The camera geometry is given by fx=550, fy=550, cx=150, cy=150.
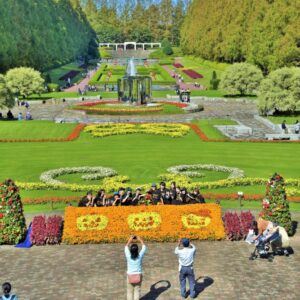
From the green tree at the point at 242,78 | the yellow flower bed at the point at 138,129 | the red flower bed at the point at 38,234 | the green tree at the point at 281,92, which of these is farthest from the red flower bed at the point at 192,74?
the red flower bed at the point at 38,234

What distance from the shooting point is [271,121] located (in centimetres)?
4897

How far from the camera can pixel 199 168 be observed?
29.8 m

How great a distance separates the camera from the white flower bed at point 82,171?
1078 inches

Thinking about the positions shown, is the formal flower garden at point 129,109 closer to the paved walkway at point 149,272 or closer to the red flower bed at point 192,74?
the paved walkway at point 149,272

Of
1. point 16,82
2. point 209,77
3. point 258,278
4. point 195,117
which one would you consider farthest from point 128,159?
point 209,77

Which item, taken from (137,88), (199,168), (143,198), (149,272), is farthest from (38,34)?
(149,272)

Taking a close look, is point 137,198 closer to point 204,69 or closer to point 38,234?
point 38,234

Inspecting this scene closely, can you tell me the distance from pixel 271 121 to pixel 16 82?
3803cm

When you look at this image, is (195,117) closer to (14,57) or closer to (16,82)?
(16,82)

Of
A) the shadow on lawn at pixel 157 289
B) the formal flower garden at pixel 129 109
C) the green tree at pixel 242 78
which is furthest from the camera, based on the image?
the green tree at pixel 242 78

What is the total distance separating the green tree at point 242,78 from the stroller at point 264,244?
57.8 metres

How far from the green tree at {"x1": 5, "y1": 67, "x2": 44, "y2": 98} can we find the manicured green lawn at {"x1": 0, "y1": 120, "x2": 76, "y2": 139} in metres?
24.8

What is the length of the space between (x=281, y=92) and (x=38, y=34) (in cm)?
6518

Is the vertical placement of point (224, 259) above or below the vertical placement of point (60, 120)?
above
